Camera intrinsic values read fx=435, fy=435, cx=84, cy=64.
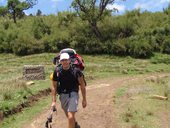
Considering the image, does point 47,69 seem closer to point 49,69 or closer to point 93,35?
point 49,69

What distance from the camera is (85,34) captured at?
3725cm

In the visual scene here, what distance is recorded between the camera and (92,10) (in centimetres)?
3612

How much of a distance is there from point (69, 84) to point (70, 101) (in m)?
0.38

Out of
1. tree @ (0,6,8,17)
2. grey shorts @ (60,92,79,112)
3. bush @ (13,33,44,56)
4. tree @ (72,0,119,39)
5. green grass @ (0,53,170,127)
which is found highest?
tree @ (0,6,8,17)

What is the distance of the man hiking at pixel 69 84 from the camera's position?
31.3ft

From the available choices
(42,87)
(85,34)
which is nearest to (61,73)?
(42,87)

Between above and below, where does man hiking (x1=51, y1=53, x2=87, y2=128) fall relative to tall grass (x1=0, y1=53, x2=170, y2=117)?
above

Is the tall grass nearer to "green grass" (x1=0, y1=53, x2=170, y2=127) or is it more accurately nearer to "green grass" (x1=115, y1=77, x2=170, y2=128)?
"green grass" (x1=0, y1=53, x2=170, y2=127)

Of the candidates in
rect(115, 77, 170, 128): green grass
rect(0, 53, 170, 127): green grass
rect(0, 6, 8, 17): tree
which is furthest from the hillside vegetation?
rect(115, 77, 170, 128): green grass

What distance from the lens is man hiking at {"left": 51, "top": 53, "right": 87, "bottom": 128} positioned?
9.55m

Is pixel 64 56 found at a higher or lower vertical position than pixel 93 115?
higher

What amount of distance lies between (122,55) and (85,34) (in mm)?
4424

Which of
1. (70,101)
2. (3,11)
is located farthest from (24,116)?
(3,11)

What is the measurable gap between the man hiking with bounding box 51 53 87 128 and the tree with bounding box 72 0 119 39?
87.3 ft
